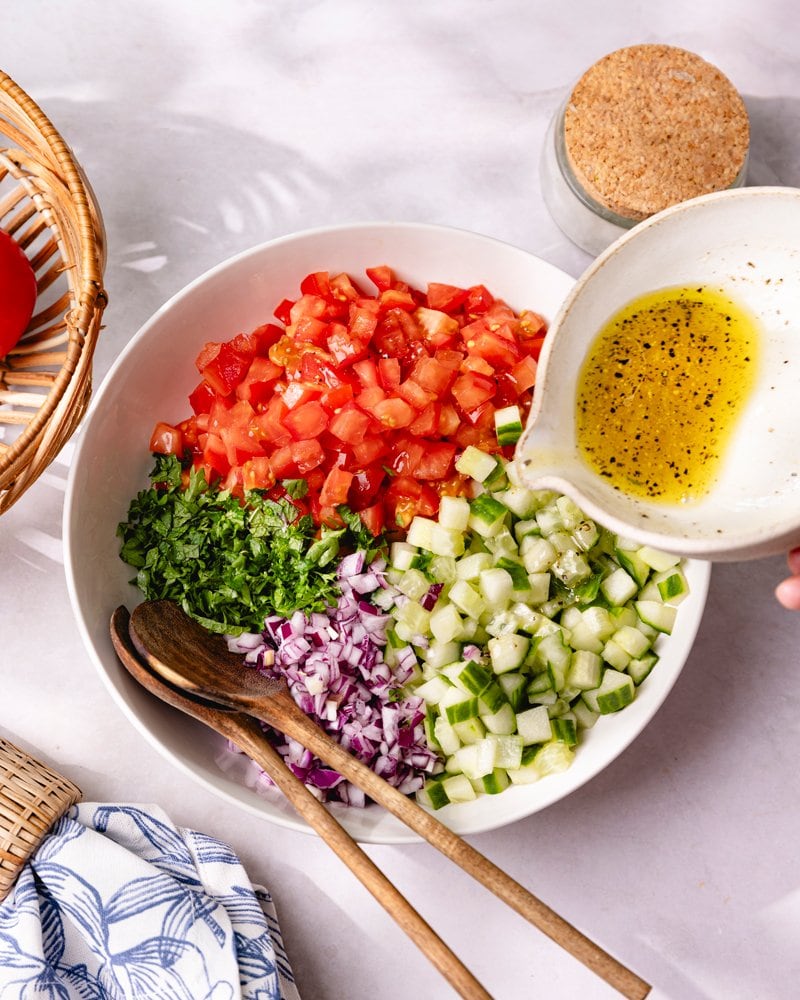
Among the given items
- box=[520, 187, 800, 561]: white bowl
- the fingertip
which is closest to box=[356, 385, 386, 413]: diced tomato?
box=[520, 187, 800, 561]: white bowl

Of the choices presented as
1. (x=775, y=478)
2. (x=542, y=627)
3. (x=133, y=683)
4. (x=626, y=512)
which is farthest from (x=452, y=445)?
(x=133, y=683)

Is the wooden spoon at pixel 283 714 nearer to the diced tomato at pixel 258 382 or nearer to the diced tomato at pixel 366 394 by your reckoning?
the diced tomato at pixel 366 394

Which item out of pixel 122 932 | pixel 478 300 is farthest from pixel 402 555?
pixel 122 932

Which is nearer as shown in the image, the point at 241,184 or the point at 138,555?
the point at 138,555

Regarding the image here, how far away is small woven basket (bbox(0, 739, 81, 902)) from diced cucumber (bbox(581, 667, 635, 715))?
1.11 meters

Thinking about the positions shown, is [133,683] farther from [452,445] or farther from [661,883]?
[661,883]

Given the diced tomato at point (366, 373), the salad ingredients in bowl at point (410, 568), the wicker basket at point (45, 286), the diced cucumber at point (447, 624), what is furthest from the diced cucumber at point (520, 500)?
the wicker basket at point (45, 286)

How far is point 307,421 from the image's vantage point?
1767 mm

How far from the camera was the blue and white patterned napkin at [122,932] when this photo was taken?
1.81m

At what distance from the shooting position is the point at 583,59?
86.4 inches

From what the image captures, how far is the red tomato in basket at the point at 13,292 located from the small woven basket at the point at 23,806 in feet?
2.88

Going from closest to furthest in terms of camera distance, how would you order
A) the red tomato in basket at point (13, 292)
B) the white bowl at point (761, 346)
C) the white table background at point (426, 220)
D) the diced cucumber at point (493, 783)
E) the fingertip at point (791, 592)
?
the white bowl at point (761, 346) → the fingertip at point (791, 592) → the diced cucumber at point (493, 783) → the red tomato in basket at point (13, 292) → the white table background at point (426, 220)

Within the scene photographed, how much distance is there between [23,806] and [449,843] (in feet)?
2.99

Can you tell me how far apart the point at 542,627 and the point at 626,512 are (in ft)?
1.51
